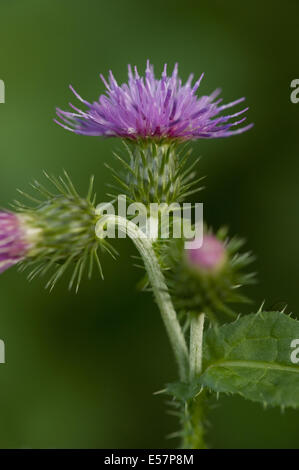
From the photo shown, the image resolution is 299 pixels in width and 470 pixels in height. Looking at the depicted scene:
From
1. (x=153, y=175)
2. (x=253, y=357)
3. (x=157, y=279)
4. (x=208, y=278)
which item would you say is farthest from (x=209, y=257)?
(x=153, y=175)

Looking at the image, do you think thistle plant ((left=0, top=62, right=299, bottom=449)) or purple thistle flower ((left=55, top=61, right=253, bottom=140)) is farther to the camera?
purple thistle flower ((left=55, top=61, right=253, bottom=140))

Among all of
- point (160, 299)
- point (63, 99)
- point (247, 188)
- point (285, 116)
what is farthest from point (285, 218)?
point (160, 299)

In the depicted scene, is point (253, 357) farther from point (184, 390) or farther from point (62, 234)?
point (62, 234)

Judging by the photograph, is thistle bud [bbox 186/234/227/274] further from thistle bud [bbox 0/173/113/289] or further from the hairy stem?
thistle bud [bbox 0/173/113/289]

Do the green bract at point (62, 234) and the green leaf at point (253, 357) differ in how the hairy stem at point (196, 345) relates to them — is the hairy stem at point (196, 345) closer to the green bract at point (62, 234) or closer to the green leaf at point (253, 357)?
the green leaf at point (253, 357)

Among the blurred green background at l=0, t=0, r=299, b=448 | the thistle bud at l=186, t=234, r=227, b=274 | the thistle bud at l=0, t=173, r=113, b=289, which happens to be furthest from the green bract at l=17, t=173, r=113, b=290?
the blurred green background at l=0, t=0, r=299, b=448
